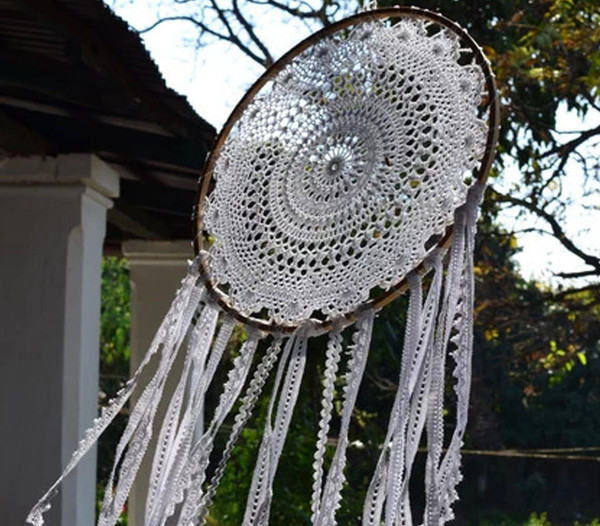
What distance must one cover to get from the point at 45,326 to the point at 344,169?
1377mm

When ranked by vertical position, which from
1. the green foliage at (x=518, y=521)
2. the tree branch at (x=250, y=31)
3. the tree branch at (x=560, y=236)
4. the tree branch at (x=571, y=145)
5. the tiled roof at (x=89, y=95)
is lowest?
the green foliage at (x=518, y=521)


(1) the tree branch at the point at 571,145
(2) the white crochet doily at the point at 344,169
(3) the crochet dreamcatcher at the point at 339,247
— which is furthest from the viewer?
(1) the tree branch at the point at 571,145

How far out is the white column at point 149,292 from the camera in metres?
4.81

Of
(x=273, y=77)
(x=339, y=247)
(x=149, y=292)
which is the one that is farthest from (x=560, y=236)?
(x=339, y=247)

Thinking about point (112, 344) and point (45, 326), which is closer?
point (45, 326)

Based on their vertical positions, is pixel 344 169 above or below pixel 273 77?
below

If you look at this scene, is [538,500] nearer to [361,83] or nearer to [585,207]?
[585,207]

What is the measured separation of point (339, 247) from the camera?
7.28ft

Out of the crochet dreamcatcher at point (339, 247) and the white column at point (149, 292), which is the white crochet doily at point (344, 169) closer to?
the crochet dreamcatcher at point (339, 247)

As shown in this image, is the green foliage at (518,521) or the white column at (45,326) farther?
the green foliage at (518,521)

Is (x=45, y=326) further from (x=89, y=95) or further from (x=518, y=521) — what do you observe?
(x=518, y=521)

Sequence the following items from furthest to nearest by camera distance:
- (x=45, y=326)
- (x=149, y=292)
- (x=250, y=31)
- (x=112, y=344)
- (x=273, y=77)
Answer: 1. (x=112, y=344)
2. (x=250, y=31)
3. (x=149, y=292)
4. (x=45, y=326)
5. (x=273, y=77)

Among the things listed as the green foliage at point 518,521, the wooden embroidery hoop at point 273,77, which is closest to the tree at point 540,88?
the wooden embroidery hoop at point 273,77

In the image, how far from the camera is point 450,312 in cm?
194
